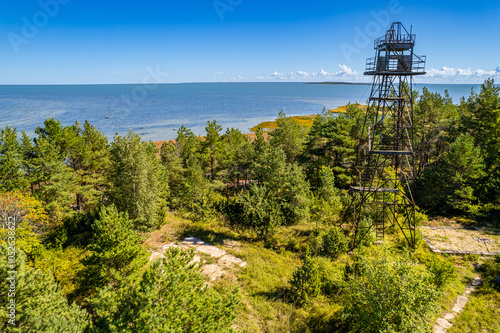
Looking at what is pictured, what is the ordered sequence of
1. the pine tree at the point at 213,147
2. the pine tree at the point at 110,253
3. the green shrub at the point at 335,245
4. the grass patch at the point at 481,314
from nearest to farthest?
the grass patch at the point at 481,314 < the pine tree at the point at 110,253 < the green shrub at the point at 335,245 < the pine tree at the point at 213,147

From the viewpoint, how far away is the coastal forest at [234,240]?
857 cm

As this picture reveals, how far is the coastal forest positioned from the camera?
337 inches

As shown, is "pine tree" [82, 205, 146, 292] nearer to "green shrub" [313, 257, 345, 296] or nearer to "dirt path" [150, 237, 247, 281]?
"dirt path" [150, 237, 247, 281]

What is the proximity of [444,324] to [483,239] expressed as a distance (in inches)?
506

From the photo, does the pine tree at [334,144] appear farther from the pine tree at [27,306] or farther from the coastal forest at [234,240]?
the pine tree at [27,306]

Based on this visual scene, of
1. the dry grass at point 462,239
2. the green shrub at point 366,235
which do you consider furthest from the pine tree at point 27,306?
the dry grass at point 462,239

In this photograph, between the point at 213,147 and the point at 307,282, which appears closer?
the point at 307,282

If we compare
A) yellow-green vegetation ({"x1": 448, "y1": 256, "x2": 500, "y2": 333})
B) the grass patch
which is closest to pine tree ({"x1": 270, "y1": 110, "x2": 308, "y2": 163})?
yellow-green vegetation ({"x1": 448, "y1": 256, "x2": 500, "y2": 333})

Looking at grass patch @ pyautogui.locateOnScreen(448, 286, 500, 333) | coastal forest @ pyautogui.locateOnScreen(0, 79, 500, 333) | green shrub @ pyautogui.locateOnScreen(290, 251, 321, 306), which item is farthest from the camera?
green shrub @ pyautogui.locateOnScreen(290, 251, 321, 306)

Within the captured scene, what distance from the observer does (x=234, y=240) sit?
2230cm

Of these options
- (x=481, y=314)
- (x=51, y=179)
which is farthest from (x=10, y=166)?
(x=481, y=314)

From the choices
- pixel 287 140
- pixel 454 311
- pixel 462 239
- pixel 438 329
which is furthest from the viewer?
pixel 287 140

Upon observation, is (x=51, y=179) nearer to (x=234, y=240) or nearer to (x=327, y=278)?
(x=234, y=240)

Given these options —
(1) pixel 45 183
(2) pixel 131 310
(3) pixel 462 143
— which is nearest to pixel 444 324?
(2) pixel 131 310
